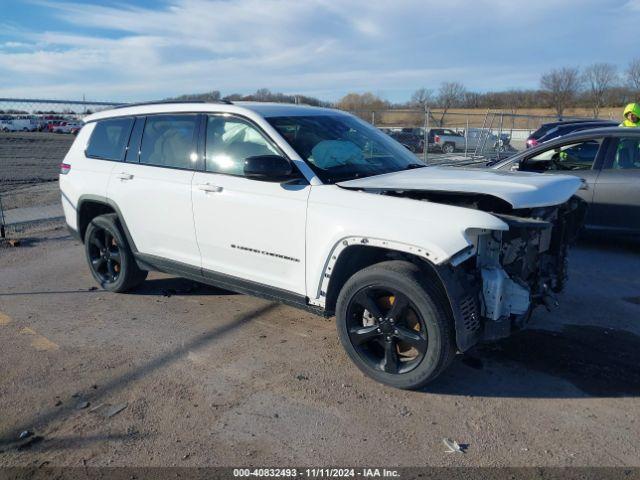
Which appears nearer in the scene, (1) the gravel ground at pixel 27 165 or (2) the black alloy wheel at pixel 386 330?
(2) the black alloy wheel at pixel 386 330

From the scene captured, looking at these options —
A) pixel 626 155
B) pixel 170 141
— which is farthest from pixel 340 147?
pixel 626 155

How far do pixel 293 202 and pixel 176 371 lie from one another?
149 centimetres

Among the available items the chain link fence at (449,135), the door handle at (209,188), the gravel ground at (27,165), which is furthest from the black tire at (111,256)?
the chain link fence at (449,135)

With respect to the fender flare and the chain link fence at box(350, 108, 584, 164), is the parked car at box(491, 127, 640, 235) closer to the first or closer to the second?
the fender flare

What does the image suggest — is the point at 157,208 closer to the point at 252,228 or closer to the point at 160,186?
the point at 160,186

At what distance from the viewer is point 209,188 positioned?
4.59 m

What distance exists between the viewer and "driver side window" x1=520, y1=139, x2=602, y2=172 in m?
7.47

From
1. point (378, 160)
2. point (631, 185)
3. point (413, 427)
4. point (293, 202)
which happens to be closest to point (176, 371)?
point (293, 202)

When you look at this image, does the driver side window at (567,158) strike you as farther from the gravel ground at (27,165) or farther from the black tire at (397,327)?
the gravel ground at (27,165)

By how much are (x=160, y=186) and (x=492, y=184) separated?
284 centimetres

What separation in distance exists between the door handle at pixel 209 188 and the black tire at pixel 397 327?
4.57ft

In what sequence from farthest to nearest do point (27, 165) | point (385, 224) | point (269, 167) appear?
1. point (27, 165)
2. point (269, 167)
3. point (385, 224)

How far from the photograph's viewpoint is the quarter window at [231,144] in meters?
4.46

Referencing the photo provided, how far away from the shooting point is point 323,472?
2936 millimetres
